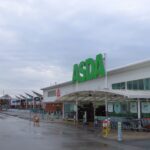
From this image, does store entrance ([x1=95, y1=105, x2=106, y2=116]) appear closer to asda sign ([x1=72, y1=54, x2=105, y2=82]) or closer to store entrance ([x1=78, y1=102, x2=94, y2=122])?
store entrance ([x1=78, y1=102, x2=94, y2=122])

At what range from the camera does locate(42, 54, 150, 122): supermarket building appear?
32.0 metres

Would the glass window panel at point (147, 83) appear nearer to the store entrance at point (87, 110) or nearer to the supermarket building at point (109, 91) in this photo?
the supermarket building at point (109, 91)

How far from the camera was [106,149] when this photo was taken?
17844 mm

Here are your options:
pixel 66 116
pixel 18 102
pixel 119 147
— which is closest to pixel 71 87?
pixel 66 116

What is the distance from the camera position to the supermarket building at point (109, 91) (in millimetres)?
31969

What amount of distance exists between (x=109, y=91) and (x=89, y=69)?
20.8m

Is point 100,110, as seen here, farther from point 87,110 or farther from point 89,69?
point 89,69

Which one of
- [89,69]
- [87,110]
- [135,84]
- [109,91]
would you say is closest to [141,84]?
[135,84]

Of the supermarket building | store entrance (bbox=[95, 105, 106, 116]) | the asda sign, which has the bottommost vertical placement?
store entrance (bbox=[95, 105, 106, 116])

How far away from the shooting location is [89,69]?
4922cm

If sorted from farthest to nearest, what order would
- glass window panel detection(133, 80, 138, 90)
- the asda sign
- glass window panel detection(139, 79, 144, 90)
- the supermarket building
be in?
the asda sign
glass window panel detection(133, 80, 138, 90)
glass window panel detection(139, 79, 144, 90)
the supermarket building

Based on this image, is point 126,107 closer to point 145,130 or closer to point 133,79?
point 133,79

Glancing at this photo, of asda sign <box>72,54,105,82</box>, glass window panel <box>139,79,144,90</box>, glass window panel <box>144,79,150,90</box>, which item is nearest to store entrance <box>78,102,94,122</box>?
asda sign <box>72,54,105,82</box>

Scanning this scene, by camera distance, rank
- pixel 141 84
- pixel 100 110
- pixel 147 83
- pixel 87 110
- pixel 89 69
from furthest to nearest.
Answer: pixel 89 69 → pixel 87 110 → pixel 100 110 → pixel 141 84 → pixel 147 83
